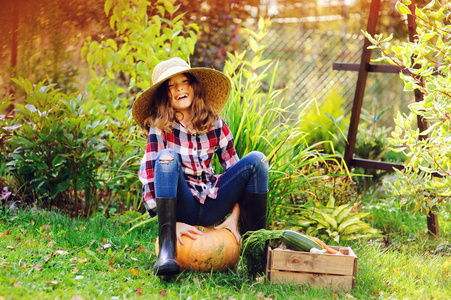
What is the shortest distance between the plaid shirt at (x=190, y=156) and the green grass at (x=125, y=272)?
43 cm

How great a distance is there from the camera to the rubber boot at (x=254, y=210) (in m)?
2.71

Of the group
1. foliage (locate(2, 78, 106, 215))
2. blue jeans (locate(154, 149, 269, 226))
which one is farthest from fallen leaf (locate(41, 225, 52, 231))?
blue jeans (locate(154, 149, 269, 226))

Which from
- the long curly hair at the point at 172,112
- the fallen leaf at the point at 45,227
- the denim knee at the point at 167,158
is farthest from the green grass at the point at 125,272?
the long curly hair at the point at 172,112

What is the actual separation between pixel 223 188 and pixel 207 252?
15.6 inches

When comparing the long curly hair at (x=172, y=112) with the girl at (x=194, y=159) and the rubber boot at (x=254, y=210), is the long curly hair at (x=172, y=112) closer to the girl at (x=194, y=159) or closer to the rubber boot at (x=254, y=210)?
the girl at (x=194, y=159)

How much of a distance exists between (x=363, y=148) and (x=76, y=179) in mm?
2972

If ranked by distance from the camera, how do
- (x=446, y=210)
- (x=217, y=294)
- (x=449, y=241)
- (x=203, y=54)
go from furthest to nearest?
(x=203, y=54) → (x=449, y=241) → (x=446, y=210) → (x=217, y=294)

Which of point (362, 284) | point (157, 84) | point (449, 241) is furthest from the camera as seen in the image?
point (449, 241)

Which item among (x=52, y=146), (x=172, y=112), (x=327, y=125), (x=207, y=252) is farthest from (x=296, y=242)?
(x=327, y=125)

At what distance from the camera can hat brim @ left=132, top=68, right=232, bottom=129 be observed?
2781 millimetres

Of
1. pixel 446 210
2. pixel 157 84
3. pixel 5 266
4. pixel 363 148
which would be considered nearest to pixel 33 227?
pixel 5 266

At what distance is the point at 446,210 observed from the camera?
120 inches

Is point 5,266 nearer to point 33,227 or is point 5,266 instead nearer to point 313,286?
point 33,227

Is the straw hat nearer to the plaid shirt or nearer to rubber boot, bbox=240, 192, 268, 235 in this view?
the plaid shirt
